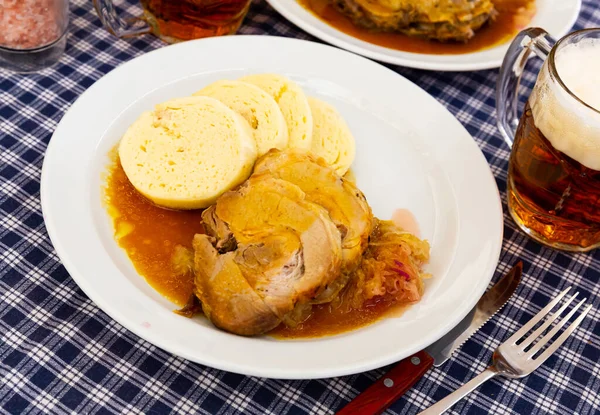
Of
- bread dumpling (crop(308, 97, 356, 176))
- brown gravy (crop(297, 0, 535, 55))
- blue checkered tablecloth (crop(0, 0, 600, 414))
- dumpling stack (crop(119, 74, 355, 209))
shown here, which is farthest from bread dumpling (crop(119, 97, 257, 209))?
brown gravy (crop(297, 0, 535, 55))

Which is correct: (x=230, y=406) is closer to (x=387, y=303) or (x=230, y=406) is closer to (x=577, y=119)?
(x=387, y=303)

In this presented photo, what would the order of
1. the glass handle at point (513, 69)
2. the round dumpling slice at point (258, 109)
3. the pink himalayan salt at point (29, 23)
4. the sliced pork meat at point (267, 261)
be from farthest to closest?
the pink himalayan salt at point (29, 23), the glass handle at point (513, 69), the round dumpling slice at point (258, 109), the sliced pork meat at point (267, 261)

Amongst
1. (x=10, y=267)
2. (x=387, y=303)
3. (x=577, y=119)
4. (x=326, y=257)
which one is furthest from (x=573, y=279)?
(x=10, y=267)

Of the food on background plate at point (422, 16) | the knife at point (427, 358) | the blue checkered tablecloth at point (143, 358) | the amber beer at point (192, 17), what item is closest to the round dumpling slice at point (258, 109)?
the amber beer at point (192, 17)

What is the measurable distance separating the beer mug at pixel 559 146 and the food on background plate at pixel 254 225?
569mm

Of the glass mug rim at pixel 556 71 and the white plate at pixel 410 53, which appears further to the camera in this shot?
the white plate at pixel 410 53

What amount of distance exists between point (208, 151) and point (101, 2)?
1255 mm

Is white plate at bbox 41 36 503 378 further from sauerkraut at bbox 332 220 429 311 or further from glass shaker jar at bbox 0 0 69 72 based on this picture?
glass shaker jar at bbox 0 0 69 72

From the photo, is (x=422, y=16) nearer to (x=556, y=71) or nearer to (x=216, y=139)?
(x=556, y=71)

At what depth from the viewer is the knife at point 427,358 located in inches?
87.7

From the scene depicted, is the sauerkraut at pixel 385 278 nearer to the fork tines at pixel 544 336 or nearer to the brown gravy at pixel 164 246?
the brown gravy at pixel 164 246

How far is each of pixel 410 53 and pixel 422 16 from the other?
27 centimetres

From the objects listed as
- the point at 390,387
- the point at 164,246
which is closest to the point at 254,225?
the point at 164,246

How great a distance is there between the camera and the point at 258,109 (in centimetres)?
283
